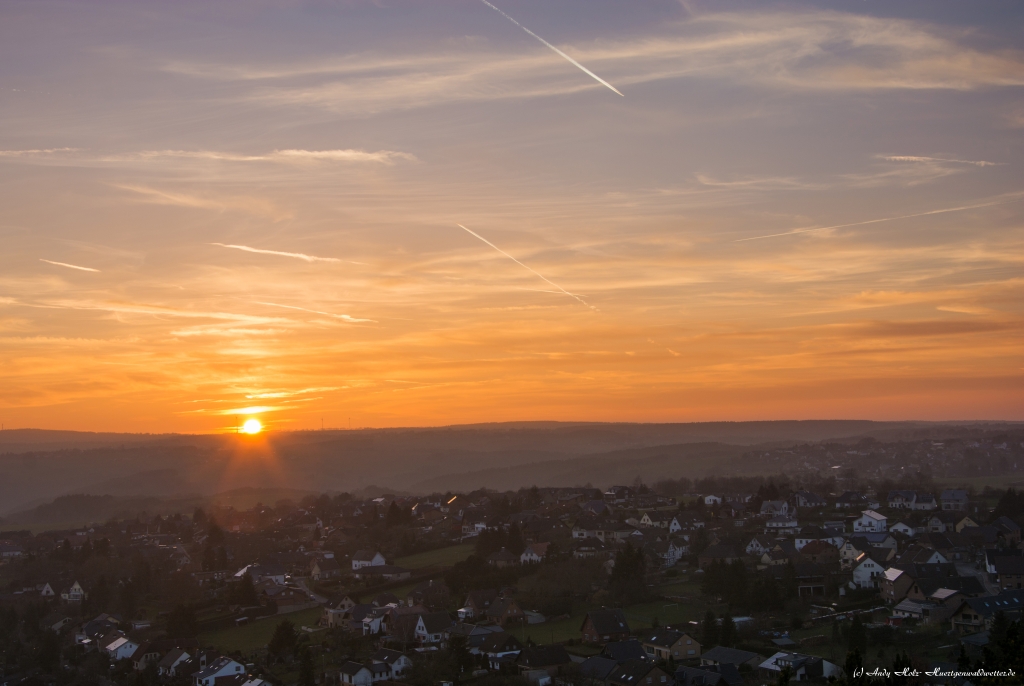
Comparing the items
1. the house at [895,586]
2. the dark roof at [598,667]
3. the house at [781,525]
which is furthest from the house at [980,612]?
the house at [781,525]

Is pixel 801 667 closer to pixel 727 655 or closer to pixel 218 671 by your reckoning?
pixel 727 655

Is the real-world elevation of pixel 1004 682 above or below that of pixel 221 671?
above

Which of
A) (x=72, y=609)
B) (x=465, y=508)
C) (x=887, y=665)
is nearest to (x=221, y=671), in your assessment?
(x=72, y=609)

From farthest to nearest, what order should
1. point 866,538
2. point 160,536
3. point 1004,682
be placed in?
1. point 160,536
2. point 866,538
3. point 1004,682

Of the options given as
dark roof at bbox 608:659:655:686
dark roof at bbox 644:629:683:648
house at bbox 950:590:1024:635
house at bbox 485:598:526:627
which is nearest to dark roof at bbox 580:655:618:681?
dark roof at bbox 608:659:655:686

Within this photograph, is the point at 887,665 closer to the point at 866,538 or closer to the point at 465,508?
the point at 866,538

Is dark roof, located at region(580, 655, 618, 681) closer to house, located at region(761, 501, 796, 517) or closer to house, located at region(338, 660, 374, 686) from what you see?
house, located at region(338, 660, 374, 686)

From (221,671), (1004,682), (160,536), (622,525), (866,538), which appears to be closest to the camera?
(1004,682)
